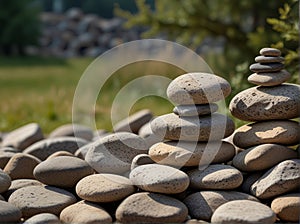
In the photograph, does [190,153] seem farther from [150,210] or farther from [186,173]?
[150,210]

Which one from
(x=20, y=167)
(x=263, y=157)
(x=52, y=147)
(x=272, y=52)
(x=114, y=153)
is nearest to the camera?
(x=263, y=157)

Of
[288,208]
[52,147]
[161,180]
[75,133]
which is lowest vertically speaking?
[75,133]

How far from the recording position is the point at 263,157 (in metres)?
3.04

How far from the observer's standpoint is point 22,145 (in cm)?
462

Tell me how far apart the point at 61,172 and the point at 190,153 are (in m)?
0.79

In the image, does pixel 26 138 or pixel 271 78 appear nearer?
pixel 271 78

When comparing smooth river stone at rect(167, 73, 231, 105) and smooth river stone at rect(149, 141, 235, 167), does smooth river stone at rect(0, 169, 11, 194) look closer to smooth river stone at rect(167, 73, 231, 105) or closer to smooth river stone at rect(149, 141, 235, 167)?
smooth river stone at rect(149, 141, 235, 167)

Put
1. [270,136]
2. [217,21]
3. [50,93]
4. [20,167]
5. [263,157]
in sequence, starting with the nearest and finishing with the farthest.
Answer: [263,157]
[270,136]
[20,167]
[50,93]
[217,21]

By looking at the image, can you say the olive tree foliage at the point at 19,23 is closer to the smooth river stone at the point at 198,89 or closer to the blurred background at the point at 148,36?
the blurred background at the point at 148,36

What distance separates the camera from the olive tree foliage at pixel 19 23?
18016 millimetres

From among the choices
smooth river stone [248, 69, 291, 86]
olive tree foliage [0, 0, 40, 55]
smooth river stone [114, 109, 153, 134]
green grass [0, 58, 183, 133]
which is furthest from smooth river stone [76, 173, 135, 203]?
olive tree foliage [0, 0, 40, 55]

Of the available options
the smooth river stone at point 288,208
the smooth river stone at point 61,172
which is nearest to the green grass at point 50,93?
the smooth river stone at point 61,172

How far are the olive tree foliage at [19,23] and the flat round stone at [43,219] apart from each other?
52.5ft

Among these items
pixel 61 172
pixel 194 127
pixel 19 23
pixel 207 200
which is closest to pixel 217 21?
pixel 194 127
